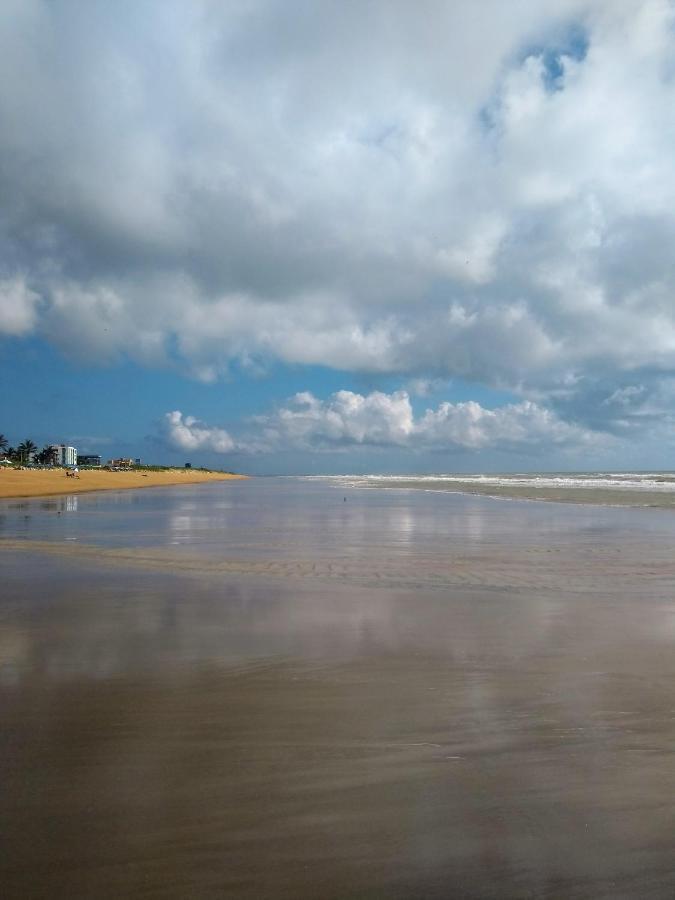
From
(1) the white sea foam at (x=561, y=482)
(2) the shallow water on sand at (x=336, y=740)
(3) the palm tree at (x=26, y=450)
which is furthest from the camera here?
(3) the palm tree at (x=26, y=450)

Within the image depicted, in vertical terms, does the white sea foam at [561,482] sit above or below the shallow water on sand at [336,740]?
above

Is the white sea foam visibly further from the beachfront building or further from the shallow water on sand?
the beachfront building

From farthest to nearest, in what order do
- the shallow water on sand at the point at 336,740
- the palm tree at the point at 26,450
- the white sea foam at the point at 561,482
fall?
the palm tree at the point at 26,450 < the white sea foam at the point at 561,482 < the shallow water on sand at the point at 336,740

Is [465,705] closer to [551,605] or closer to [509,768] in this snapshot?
[509,768]

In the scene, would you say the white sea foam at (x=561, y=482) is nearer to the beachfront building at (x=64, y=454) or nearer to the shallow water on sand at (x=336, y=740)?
the shallow water on sand at (x=336, y=740)

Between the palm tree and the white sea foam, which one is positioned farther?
the palm tree

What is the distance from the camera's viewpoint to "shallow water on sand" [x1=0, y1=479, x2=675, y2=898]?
3371 mm

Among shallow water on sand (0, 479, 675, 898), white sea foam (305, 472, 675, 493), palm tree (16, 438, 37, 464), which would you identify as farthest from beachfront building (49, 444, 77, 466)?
shallow water on sand (0, 479, 675, 898)

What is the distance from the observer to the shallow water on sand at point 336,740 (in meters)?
3.37

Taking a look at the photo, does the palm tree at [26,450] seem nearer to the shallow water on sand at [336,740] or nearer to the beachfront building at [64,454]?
the beachfront building at [64,454]

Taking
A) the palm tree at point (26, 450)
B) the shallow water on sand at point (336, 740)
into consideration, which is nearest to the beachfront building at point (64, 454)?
the palm tree at point (26, 450)

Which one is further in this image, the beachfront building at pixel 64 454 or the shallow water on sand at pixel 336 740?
the beachfront building at pixel 64 454

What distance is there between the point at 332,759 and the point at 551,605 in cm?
617

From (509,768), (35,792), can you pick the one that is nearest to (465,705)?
(509,768)
